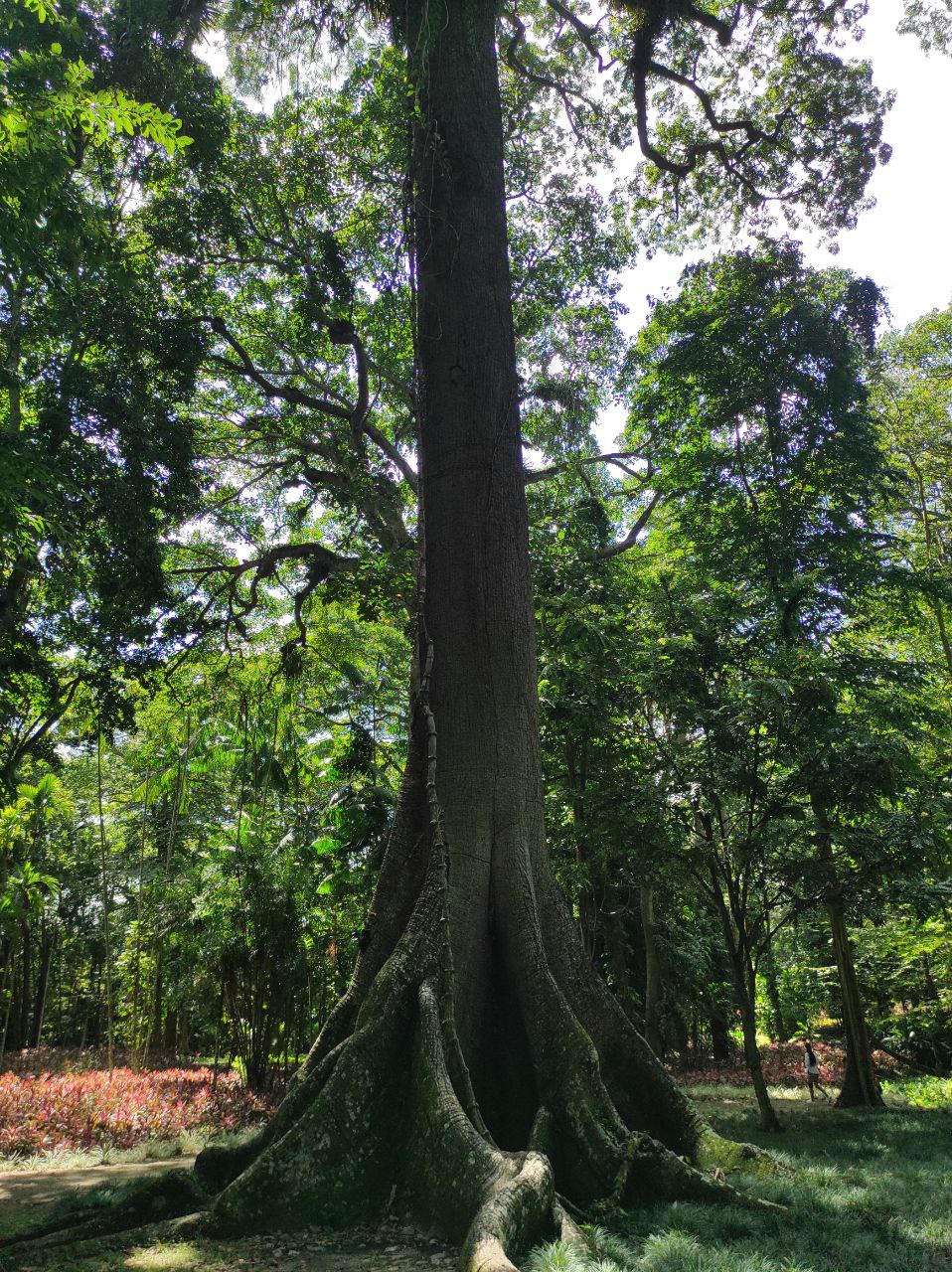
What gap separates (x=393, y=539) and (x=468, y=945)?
508cm

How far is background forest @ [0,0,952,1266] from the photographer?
7.53m

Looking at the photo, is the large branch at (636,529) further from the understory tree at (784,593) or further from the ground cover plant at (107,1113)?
the ground cover plant at (107,1113)

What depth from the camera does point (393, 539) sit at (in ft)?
28.5

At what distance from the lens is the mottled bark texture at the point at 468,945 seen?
3.59 m

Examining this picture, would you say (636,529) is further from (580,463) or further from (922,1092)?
(922,1092)

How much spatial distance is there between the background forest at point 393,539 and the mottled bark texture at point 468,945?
123cm

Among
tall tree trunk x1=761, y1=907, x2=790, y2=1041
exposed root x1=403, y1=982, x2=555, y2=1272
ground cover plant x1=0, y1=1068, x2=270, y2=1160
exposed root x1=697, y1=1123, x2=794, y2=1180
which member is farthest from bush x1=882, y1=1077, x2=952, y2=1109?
exposed root x1=403, y1=982, x2=555, y2=1272

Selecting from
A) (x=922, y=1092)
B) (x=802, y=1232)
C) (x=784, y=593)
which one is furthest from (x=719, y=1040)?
(x=802, y=1232)

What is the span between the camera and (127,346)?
7949mm

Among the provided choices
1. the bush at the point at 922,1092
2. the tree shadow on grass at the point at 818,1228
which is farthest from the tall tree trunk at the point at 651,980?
the tree shadow on grass at the point at 818,1228

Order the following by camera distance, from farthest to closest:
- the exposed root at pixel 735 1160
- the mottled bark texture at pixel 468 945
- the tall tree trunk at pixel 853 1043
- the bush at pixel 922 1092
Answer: the bush at pixel 922 1092
the tall tree trunk at pixel 853 1043
the exposed root at pixel 735 1160
the mottled bark texture at pixel 468 945

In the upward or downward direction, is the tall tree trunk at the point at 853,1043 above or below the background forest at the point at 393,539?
below

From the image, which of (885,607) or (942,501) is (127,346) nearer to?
(885,607)

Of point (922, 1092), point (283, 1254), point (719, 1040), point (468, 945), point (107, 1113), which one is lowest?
point (719, 1040)
